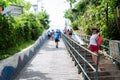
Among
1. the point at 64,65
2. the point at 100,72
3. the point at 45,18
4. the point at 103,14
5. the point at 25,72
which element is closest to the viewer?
the point at 100,72

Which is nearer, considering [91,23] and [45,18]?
[91,23]

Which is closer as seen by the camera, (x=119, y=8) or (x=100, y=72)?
(x=100, y=72)

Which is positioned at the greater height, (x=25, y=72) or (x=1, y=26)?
(x=1, y=26)

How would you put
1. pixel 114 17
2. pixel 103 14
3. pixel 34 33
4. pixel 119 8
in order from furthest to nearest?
pixel 34 33, pixel 103 14, pixel 114 17, pixel 119 8

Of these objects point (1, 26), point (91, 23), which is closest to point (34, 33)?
point (91, 23)

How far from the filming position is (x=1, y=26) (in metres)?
13.9

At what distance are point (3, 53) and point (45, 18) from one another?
41.9m

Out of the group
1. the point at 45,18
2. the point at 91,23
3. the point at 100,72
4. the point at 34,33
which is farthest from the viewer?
the point at 45,18

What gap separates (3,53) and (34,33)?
61.6 feet

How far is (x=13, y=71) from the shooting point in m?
11.6

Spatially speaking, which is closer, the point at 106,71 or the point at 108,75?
the point at 108,75

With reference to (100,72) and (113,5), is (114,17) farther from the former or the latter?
(100,72)

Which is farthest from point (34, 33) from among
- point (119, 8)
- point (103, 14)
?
point (119, 8)

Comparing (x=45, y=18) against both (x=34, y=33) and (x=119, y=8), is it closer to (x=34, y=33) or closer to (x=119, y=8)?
(x=34, y=33)
